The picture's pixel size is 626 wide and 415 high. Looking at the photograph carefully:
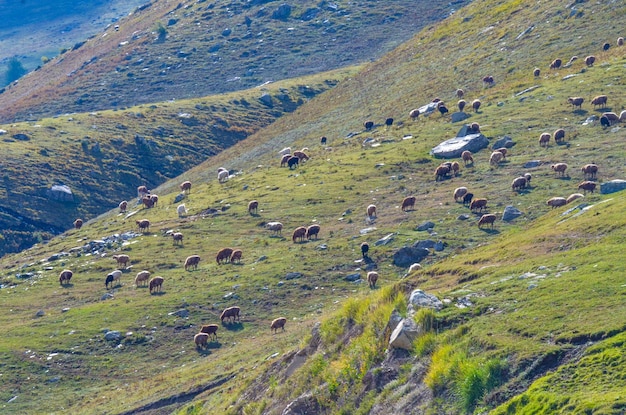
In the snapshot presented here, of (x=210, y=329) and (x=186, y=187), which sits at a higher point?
(x=210, y=329)

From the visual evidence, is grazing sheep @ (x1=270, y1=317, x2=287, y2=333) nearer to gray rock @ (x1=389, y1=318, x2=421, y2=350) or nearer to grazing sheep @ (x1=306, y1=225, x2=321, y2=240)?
grazing sheep @ (x1=306, y1=225, x2=321, y2=240)

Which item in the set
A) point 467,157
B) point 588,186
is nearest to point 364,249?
point 588,186

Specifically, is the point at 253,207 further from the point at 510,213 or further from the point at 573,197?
the point at 573,197

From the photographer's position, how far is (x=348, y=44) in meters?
139

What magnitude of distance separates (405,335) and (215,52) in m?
127

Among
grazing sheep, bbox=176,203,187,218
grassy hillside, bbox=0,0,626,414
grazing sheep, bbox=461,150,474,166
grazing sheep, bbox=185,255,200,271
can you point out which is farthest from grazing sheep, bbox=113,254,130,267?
grazing sheep, bbox=461,150,474,166

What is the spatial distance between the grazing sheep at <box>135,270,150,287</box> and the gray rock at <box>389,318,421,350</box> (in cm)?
3300

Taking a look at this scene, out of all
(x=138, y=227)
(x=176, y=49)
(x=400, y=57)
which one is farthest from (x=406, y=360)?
(x=176, y=49)

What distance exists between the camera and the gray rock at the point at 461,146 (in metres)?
60.2

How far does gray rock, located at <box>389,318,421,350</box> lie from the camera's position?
18.9 meters

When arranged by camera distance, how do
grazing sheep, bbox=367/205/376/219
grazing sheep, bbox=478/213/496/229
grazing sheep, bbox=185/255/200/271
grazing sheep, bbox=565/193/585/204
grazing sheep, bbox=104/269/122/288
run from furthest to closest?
grazing sheep, bbox=367/205/376/219, grazing sheep, bbox=185/255/200/271, grazing sheep, bbox=104/269/122/288, grazing sheep, bbox=478/213/496/229, grazing sheep, bbox=565/193/585/204

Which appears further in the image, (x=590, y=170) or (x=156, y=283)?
(x=156, y=283)

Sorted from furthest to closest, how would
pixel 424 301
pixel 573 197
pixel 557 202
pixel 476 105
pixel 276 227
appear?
pixel 476 105, pixel 276 227, pixel 557 202, pixel 573 197, pixel 424 301

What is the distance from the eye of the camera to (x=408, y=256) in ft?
145
